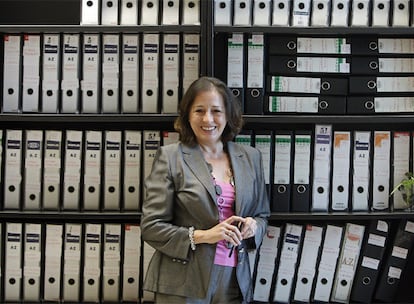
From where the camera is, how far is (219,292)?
5.86 ft

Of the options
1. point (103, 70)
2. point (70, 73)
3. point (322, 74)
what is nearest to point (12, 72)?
point (70, 73)

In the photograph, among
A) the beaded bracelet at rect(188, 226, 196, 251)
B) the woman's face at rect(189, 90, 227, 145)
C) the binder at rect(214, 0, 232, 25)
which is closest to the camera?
the beaded bracelet at rect(188, 226, 196, 251)

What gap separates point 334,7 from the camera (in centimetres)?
210

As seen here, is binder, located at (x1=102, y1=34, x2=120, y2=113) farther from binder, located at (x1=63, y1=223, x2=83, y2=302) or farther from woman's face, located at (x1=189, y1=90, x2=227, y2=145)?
binder, located at (x1=63, y1=223, x2=83, y2=302)

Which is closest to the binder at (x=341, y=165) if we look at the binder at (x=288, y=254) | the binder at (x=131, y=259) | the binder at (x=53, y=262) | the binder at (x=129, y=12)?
the binder at (x=288, y=254)

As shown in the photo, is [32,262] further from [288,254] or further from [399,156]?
[399,156]

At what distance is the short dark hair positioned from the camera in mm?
1856

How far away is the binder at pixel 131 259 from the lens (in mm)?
2131

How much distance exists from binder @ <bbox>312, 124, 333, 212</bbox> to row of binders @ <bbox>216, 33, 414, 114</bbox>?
9cm

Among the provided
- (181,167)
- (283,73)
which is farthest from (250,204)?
(283,73)

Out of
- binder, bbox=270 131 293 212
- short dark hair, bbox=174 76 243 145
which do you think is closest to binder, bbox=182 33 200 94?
short dark hair, bbox=174 76 243 145

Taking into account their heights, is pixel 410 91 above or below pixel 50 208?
above

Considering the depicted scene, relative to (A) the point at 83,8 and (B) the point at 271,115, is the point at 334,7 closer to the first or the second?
(B) the point at 271,115

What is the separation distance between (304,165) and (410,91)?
54 centimetres
